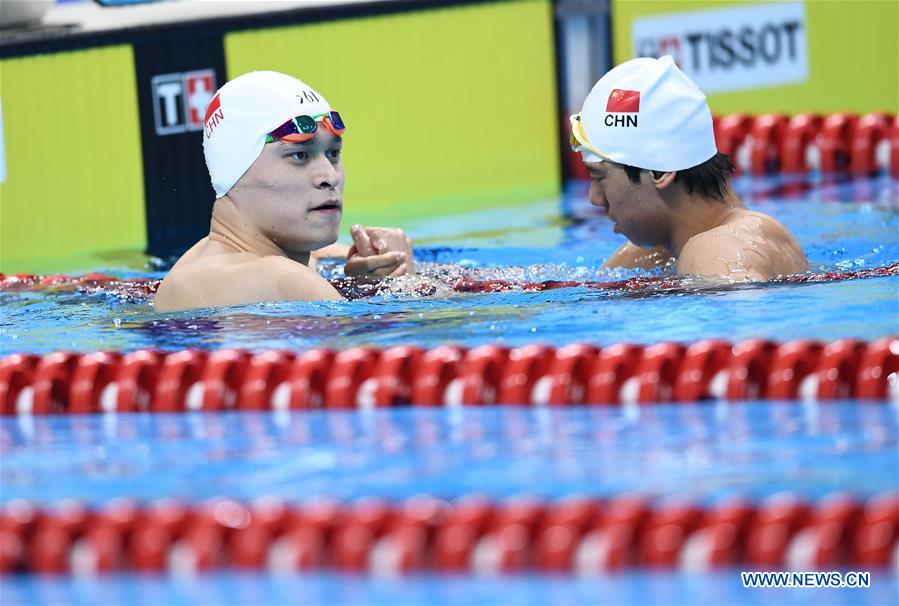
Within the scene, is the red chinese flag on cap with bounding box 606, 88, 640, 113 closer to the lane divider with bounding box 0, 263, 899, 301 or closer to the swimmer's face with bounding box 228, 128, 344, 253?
the lane divider with bounding box 0, 263, 899, 301

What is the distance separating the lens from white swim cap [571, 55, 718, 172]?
496cm

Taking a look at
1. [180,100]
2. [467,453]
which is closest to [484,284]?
[467,453]

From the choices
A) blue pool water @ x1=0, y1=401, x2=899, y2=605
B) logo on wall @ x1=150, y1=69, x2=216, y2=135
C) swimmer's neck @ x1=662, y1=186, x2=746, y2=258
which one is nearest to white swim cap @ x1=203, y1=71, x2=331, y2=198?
blue pool water @ x1=0, y1=401, x2=899, y2=605

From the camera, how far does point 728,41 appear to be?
872 cm

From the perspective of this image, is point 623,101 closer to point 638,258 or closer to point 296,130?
point 638,258

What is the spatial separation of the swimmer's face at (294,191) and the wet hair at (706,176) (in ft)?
2.97

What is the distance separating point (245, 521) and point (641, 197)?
86.4 inches

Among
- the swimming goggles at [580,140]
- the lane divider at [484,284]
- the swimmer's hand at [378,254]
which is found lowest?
the lane divider at [484,284]

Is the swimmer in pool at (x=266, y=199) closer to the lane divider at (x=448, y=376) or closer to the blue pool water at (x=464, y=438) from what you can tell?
the blue pool water at (x=464, y=438)

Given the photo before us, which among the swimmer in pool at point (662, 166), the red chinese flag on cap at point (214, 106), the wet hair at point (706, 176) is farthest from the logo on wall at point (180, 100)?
the wet hair at point (706, 176)

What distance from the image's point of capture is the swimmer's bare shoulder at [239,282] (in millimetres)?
4645

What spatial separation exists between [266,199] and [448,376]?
0.97 metres

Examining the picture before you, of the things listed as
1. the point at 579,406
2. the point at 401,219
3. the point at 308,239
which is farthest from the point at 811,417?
the point at 401,219

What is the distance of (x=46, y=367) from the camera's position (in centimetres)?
430
